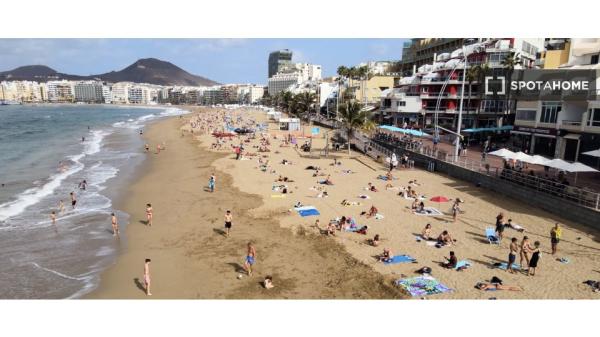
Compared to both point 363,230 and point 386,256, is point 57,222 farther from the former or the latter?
point 386,256

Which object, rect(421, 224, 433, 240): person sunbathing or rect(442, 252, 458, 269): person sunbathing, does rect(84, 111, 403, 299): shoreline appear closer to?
rect(442, 252, 458, 269): person sunbathing

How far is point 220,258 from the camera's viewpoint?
525 inches

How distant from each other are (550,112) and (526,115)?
260 cm

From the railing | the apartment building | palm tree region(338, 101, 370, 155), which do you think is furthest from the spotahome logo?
palm tree region(338, 101, 370, 155)

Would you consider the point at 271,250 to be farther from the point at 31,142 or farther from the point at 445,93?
the point at 31,142

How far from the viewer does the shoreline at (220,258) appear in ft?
36.2

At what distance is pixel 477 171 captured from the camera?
883 inches

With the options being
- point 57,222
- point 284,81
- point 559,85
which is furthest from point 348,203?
point 284,81

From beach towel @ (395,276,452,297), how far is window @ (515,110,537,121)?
23.3 metres

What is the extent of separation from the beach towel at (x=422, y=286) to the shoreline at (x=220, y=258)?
13.5 inches

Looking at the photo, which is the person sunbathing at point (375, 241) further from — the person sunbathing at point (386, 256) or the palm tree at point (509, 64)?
the palm tree at point (509, 64)

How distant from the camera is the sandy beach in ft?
36.4
